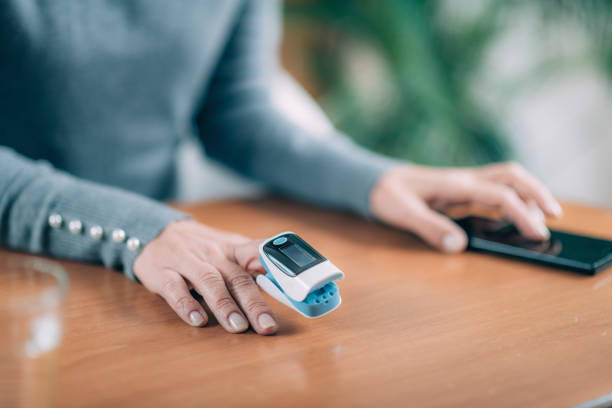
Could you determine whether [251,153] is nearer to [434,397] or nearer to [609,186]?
[434,397]

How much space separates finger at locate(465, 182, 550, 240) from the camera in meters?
0.74

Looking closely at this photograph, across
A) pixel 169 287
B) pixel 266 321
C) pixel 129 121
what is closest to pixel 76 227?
pixel 169 287

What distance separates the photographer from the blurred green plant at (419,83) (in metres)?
1.97

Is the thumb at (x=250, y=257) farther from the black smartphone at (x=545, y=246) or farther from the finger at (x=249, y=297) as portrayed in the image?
the black smartphone at (x=545, y=246)

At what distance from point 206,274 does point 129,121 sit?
0.53m

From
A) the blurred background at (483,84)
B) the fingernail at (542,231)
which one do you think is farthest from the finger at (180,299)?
the blurred background at (483,84)

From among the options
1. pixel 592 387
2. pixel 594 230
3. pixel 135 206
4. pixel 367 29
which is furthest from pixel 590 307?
pixel 367 29

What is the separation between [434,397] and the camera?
42 centimetres

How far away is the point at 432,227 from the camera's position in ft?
2.49

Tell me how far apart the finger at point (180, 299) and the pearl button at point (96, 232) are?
0.12 m

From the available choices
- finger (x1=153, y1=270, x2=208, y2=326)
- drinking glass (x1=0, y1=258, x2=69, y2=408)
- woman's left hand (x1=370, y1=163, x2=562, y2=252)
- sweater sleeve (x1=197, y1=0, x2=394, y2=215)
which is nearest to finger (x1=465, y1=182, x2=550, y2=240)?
woman's left hand (x1=370, y1=163, x2=562, y2=252)

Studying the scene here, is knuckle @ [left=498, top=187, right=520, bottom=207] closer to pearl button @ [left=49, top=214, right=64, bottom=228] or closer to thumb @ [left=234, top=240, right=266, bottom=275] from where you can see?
thumb @ [left=234, top=240, right=266, bottom=275]

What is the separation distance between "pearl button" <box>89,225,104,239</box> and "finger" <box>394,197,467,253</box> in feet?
1.24

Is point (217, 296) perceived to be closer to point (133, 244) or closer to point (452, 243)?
point (133, 244)
